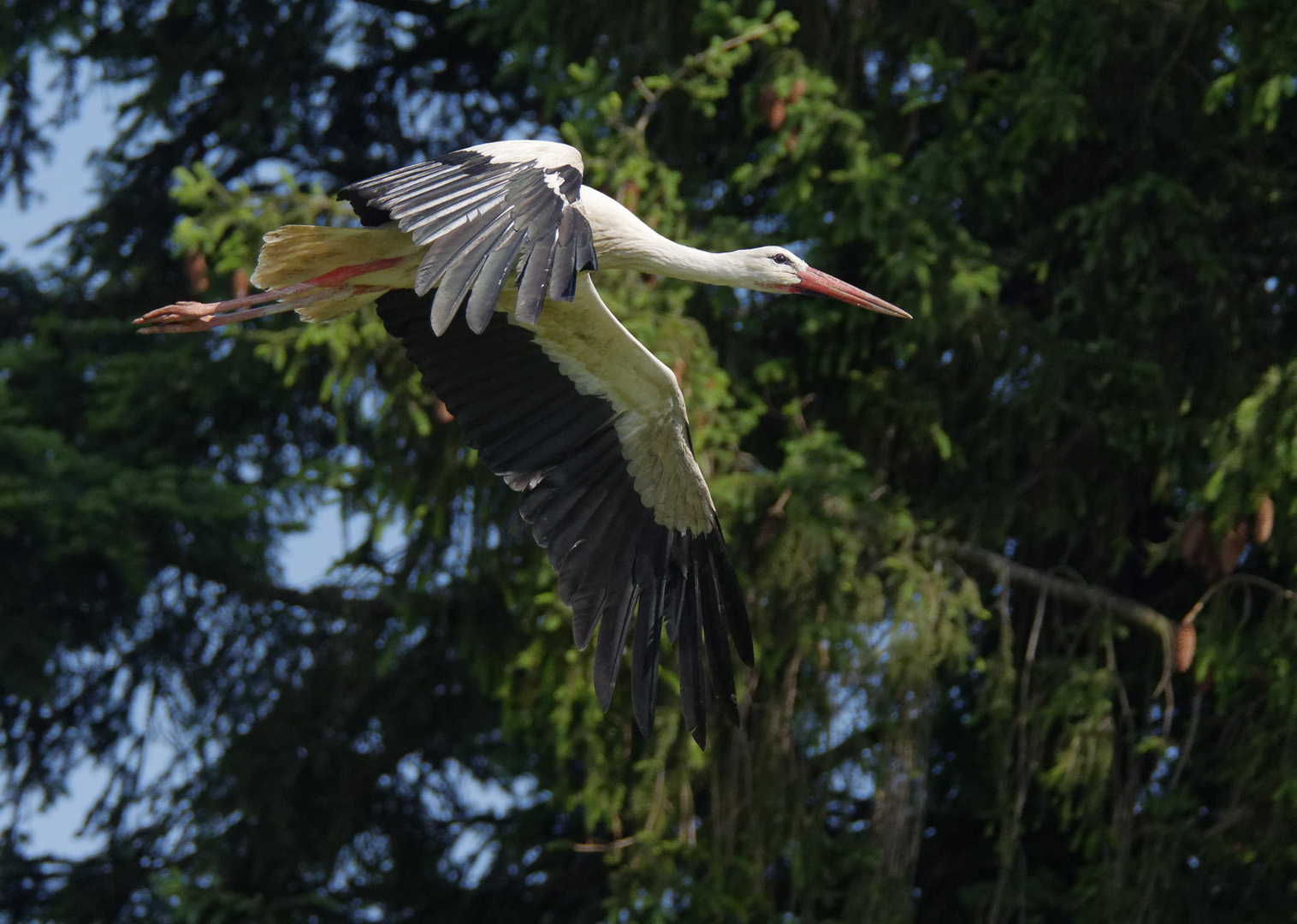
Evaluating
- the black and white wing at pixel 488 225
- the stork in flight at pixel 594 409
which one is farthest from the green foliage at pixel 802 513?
the black and white wing at pixel 488 225

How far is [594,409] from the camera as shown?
22.9ft

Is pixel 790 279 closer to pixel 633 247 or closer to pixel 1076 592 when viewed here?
pixel 633 247

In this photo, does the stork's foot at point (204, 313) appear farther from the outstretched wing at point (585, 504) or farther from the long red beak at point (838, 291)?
the long red beak at point (838, 291)

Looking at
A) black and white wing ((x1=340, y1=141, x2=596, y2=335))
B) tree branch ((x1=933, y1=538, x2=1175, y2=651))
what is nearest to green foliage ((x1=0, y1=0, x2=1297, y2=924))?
tree branch ((x1=933, y1=538, x2=1175, y2=651))

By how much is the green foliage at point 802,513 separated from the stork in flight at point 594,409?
0.82 m

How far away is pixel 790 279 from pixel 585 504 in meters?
1.03

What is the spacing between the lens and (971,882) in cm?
934

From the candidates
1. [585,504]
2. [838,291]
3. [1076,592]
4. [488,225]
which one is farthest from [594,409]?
[1076,592]

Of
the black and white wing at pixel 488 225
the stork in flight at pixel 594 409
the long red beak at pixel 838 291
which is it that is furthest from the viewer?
the long red beak at pixel 838 291

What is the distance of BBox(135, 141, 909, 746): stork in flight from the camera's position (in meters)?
6.34

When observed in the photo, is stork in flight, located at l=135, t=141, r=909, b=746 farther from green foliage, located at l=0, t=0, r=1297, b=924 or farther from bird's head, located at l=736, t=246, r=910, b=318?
green foliage, located at l=0, t=0, r=1297, b=924

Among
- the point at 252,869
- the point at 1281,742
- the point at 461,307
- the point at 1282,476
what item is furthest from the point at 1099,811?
the point at 252,869

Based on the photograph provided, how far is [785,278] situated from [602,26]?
8.80 ft

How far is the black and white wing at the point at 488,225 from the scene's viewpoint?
473 cm
